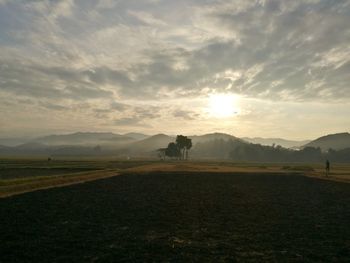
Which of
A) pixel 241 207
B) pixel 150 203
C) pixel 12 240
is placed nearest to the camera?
pixel 12 240

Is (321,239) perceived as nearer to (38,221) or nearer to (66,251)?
(66,251)

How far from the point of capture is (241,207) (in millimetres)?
35531

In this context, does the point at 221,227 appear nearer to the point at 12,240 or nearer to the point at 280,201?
the point at 12,240

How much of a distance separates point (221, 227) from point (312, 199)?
68.3ft

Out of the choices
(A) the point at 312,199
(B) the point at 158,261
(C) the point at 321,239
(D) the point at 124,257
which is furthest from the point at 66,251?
(A) the point at 312,199

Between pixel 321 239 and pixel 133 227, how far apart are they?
11.7 m

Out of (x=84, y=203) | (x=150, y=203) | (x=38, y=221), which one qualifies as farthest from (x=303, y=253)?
(x=84, y=203)

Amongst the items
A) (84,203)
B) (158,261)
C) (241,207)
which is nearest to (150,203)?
(84,203)

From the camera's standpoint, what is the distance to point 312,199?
42.8 m

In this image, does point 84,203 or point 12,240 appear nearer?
point 12,240

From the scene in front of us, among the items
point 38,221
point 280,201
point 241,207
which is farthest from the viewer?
point 280,201

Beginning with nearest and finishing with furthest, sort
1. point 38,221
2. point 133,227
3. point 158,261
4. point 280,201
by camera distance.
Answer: point 158,261 < point 133,227 < point 38,221 < point 280,201

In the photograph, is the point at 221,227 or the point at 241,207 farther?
the point at 241,207

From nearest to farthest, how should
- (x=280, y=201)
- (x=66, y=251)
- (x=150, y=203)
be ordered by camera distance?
(x=66, y=251), (x=150, y=203), (x=280, y=201)
